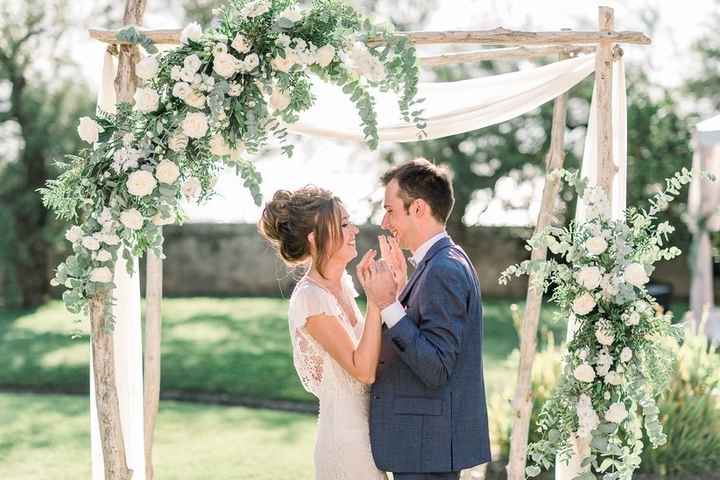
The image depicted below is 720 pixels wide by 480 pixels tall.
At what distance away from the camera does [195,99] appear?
3271 millimetres

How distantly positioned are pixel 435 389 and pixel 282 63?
3.85 ft

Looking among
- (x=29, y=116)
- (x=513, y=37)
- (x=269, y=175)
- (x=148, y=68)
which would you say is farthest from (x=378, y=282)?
(x=29, y=116)

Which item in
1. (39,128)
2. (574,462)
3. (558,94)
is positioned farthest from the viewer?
(39,128)

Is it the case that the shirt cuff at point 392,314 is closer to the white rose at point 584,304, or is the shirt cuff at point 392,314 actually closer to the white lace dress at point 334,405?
the white lace dress at point 334,405

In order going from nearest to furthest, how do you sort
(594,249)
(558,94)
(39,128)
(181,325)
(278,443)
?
(594,249), (558,94), (278,443), (181,325), (39,128)

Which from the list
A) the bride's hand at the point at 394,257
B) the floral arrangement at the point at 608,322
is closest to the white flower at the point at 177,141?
the bride's hand at the point at 394,257

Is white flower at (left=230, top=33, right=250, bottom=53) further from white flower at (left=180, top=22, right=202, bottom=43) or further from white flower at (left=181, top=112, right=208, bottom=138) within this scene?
white flower at (left=181, top=112, right=208, bottom=138)

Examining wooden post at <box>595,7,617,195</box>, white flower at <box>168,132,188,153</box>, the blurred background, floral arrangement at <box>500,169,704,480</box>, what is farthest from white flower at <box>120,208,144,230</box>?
the blurred background

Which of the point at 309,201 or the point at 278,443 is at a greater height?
the point at 309,201

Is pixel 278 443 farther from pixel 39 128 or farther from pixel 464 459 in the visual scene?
pixel 39 128

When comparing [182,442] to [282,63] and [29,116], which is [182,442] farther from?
[29,116]

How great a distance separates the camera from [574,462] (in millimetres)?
4375

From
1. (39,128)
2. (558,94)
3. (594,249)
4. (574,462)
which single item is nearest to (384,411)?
(594,249)

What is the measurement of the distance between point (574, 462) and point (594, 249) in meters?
1.18
